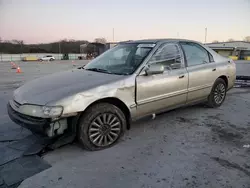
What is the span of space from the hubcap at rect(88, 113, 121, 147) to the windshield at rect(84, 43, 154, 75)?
77 centimetres


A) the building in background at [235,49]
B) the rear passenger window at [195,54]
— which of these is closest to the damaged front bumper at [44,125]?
the rear passenger window at [195,54]

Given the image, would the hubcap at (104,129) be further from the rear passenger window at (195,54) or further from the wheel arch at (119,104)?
the rear passenger window at (195,54)

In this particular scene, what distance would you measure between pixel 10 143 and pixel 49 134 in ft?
3.59

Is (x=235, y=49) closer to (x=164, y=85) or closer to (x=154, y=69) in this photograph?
(x=164, y=85)

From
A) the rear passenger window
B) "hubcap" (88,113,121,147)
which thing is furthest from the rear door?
"hubcap" (88,113,121,147)

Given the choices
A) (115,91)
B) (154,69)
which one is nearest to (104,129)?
(115,91)

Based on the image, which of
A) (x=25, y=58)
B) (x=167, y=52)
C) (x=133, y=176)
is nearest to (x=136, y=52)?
(x=167, y=52)

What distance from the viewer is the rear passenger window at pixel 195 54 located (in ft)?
13.3

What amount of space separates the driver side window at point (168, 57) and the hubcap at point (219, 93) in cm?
148

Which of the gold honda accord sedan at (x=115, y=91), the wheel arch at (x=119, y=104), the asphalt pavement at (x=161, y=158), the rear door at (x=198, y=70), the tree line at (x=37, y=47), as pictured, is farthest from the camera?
the tree line at (x=37, y=47)

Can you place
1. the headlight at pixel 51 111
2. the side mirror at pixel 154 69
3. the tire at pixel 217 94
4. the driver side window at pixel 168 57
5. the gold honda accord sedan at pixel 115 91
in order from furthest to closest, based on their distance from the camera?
the tire at pixel 217 94, the driver side window at pixel 168 57, the side mirror at pixel 154 69, the gold honda accord sedan at pixel 115 91, the headlight at pixel 51 111

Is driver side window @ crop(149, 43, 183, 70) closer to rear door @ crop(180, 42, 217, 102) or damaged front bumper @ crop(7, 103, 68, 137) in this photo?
rear door @ crop(180, 42, 217, 102)

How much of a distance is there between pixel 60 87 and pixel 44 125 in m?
0.60

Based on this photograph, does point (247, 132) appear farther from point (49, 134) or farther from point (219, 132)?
point (49, 134)
